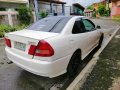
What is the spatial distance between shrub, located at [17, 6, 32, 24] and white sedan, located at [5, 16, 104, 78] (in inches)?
413

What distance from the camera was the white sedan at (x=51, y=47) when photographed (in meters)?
3.11

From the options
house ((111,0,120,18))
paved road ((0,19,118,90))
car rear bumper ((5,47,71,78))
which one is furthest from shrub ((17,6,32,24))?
house ((111,0,120,18))

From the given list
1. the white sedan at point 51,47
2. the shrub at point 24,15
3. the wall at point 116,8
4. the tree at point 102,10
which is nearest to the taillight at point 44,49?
the white sedan at point 51,47

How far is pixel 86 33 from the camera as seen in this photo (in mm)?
4598

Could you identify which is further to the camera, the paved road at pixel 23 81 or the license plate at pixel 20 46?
the paved road at pixel 23 81

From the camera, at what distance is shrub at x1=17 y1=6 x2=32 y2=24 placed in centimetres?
1431

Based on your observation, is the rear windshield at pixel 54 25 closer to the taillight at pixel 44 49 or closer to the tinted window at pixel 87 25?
the taillight at pixel 44 49

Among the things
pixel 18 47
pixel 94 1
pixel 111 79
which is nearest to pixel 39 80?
pixel 18 47

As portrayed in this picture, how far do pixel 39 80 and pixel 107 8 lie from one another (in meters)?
36.2

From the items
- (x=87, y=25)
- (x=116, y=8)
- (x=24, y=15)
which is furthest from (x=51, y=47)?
(x=116, y=8)

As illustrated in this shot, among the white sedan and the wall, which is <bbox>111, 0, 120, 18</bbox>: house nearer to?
the wall

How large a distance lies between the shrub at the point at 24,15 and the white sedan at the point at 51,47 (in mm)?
10497

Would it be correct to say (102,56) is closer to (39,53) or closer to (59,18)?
(59,18)

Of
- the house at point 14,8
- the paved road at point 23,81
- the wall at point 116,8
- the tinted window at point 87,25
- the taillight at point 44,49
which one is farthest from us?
the wall at point 116,8
